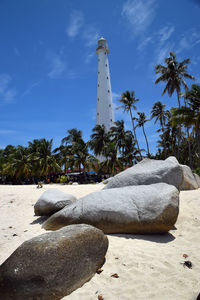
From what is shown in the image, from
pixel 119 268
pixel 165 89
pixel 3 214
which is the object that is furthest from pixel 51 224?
pixel 165 89

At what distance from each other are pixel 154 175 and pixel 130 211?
2.65 meters

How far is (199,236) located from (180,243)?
788 millimetres

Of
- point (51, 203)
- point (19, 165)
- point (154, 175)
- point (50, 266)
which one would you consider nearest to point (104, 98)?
point (19, 165)

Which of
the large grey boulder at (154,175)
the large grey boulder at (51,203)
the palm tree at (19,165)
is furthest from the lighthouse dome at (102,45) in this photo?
the large grey boulder at (51,203)

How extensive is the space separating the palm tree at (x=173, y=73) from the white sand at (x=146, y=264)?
2627cm

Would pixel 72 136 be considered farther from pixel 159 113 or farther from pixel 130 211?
pixel 130 211

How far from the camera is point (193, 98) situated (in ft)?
70.5

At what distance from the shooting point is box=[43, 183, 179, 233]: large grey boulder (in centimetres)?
530

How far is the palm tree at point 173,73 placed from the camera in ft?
93.9

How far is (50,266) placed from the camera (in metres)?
2.98

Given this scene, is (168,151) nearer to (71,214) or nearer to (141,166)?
(141,166)

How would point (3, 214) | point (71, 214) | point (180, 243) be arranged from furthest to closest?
1. point (3, 214)
2. point (71, 214)
3. point (180, 243)

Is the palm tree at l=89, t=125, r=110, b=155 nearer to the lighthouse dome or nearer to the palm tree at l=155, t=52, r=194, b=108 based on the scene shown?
the palm tree at l=155, t=52, r=194, b=108

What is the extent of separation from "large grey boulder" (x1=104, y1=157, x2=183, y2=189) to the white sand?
144cm
